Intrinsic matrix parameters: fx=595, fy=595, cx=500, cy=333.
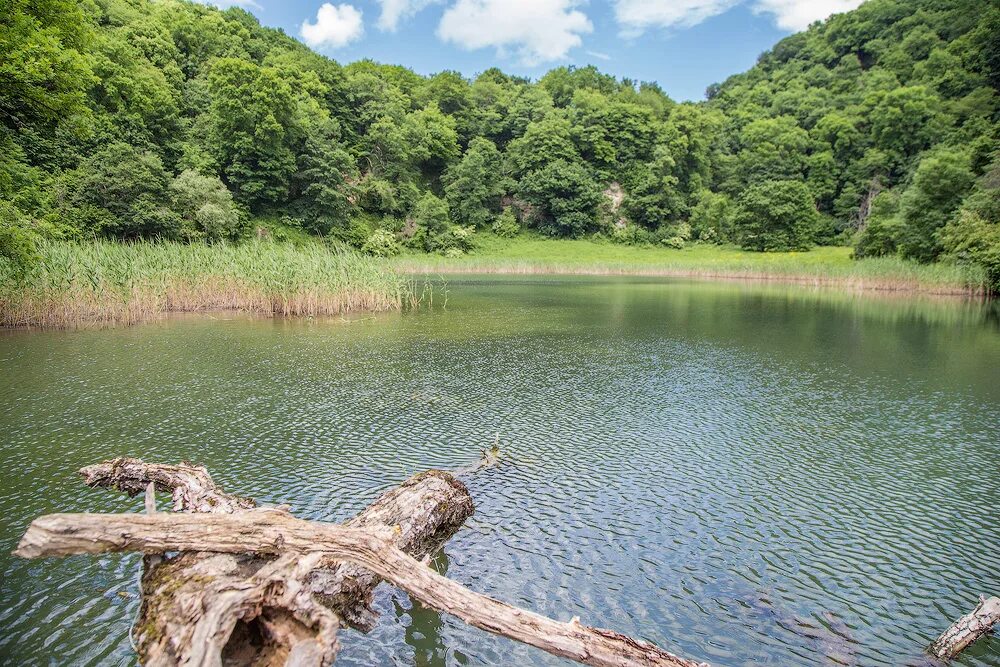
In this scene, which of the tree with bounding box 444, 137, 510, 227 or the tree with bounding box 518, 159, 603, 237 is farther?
the tree with bounding box 518, 159, 603, 237

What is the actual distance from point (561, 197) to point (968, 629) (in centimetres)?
5892

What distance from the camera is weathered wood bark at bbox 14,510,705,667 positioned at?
2.36 meters

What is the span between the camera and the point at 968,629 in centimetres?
308

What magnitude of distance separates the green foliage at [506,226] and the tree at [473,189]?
1.34 metres

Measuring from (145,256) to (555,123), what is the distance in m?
52.6

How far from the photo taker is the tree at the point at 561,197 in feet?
193

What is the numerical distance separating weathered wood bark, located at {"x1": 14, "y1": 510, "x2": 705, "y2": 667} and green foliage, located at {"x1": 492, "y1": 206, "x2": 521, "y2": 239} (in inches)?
2179

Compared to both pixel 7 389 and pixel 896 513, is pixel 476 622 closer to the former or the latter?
pixel 896 513

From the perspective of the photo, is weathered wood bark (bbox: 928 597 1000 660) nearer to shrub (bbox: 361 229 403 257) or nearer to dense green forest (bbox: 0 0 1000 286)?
dense green forest (bbox: 0 0 1000 286)

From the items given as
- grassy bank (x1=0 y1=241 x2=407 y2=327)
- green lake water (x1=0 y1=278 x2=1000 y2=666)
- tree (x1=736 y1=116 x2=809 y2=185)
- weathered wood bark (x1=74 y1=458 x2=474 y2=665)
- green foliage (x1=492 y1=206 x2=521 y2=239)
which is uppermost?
tree (x1=736 y1=116 x2=809 y2=185)

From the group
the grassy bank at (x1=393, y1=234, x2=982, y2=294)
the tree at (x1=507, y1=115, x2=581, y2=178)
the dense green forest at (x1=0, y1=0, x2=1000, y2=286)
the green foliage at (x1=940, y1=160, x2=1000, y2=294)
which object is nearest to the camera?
the green foliage at (x1=940, y1=160, x2=1000, y2=294)

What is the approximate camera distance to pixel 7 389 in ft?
27.7

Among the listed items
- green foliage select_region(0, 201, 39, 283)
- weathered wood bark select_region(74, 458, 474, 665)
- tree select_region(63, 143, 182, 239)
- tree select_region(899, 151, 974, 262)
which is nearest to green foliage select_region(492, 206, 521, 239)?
tree select_region(63, 143, 182, 239)

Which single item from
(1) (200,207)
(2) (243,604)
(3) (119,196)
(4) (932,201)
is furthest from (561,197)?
(2) (243,604)
